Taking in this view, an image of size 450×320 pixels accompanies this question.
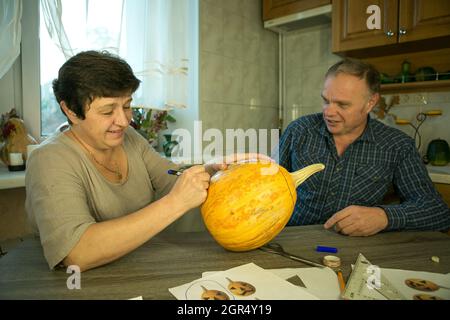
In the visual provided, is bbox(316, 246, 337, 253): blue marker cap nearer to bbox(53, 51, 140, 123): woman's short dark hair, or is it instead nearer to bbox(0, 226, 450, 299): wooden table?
bbox(0, 226, 450, 299): wooden table

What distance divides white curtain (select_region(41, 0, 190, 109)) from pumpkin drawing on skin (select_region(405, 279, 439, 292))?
1.75m

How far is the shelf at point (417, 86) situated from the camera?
221 centimetres

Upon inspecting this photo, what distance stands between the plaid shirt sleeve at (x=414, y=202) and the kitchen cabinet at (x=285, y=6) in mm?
1583

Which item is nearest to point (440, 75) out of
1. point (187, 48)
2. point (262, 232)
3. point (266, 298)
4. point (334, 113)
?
point (334, 113)

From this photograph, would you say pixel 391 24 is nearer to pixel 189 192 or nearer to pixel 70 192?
pixel 189 192

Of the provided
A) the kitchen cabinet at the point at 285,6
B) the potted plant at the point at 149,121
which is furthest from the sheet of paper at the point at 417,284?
the kitchen cabinet at the point at 285,6

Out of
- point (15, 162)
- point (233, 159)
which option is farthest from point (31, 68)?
point (233, 159)

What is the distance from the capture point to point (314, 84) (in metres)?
2.94

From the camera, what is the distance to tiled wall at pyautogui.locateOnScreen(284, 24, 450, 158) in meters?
2.44

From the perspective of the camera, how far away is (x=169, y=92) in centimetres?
217

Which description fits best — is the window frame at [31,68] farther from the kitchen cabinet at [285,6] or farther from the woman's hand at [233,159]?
the kitchen cabinet at [285,6]

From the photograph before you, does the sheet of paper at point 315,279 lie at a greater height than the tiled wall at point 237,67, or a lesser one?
lesser

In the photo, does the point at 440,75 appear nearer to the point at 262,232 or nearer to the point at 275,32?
the point at 275,32

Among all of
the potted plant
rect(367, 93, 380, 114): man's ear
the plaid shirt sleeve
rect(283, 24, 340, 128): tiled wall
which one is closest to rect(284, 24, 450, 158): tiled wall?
rect(283, 24, 340, 128): tiled wall
